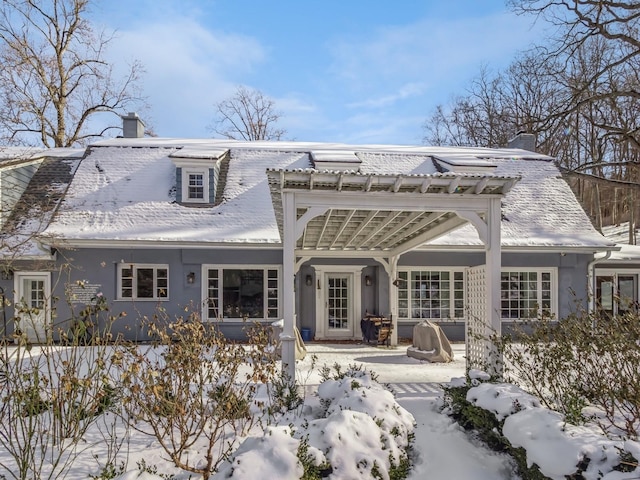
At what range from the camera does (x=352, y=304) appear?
12242mm

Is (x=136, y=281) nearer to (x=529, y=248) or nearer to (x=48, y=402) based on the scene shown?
(x=48, y=402)

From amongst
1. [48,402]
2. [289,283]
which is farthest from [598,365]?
[48,402]

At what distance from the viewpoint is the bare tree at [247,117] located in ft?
82.6

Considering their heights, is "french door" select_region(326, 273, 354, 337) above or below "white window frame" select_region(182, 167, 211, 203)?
below

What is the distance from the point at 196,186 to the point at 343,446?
384 inches

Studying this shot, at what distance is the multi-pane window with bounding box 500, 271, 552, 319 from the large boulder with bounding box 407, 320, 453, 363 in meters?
3.64

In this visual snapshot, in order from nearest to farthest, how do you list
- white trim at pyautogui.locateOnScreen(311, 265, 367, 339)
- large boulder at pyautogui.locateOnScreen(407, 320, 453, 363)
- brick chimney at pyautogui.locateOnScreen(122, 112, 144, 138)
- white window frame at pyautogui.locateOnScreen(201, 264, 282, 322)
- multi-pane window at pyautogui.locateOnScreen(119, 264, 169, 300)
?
large boulder at pyautogui.locateOnScreen(407, 320, 453, 363)
multi-pane window at pyautogui.locateOnScreen(119, 264, 169, 300)
white window frame at pyautogui.locateOnScreen(201, 264, 282, 322)
white trim at pyautogui.locateOnScreen(311, 265, 367, 339)
brick chimney at pyautogui.locateOnScreen(122, 112, 144, 138)

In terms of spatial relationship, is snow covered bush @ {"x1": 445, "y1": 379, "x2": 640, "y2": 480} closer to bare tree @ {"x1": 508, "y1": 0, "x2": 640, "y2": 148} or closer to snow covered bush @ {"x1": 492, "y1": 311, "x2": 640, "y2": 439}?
snow covered bush @ {"x1": 492, "y1": 311, "x2": 640, "y2": 439}

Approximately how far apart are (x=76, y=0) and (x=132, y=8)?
14.0 metres

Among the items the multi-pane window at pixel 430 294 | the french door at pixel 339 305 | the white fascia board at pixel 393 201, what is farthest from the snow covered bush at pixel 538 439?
the french door at pixel 339 305

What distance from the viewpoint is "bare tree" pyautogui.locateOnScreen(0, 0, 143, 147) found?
57.3 feet

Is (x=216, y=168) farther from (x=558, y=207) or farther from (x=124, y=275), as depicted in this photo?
(x=558, y=207)

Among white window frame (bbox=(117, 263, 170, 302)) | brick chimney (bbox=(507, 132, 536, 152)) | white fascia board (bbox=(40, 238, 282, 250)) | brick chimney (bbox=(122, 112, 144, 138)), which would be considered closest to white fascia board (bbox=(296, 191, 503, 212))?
white fascia board (bbox=(40, 238, 282, 250))

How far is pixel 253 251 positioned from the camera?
441 inches
